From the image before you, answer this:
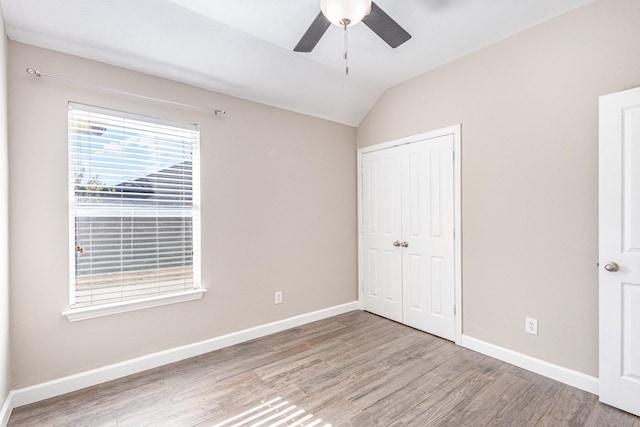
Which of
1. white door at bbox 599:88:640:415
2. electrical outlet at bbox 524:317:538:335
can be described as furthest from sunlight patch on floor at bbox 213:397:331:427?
white door at bbox 599:88:640:415

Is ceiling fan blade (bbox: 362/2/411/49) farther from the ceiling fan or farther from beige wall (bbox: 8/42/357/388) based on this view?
beige wall (bbox: 8/42/357/388)

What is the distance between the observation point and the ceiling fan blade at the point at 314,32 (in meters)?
1.82

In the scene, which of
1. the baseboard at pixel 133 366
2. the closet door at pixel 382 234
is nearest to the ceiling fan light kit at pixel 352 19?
the closet door at pixel 382 234

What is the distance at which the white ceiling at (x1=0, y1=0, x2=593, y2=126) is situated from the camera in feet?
6.83

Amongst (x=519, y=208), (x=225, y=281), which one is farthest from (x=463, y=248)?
(x=225, y=281)

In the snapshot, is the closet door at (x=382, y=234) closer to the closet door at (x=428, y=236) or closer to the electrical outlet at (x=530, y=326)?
the closet door at (x=428, y=236)

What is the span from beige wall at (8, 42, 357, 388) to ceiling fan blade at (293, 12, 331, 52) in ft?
3.96

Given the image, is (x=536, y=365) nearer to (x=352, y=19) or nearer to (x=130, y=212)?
(x=352, y=19)

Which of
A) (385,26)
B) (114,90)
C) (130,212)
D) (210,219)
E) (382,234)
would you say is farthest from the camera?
(382,234)

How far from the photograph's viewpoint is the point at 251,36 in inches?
101

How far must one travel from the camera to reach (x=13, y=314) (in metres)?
2.05

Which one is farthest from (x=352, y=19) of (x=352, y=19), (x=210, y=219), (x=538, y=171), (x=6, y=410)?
(x=6, y=410)

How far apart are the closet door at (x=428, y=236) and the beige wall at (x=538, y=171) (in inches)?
6.6

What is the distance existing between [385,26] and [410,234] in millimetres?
2125
